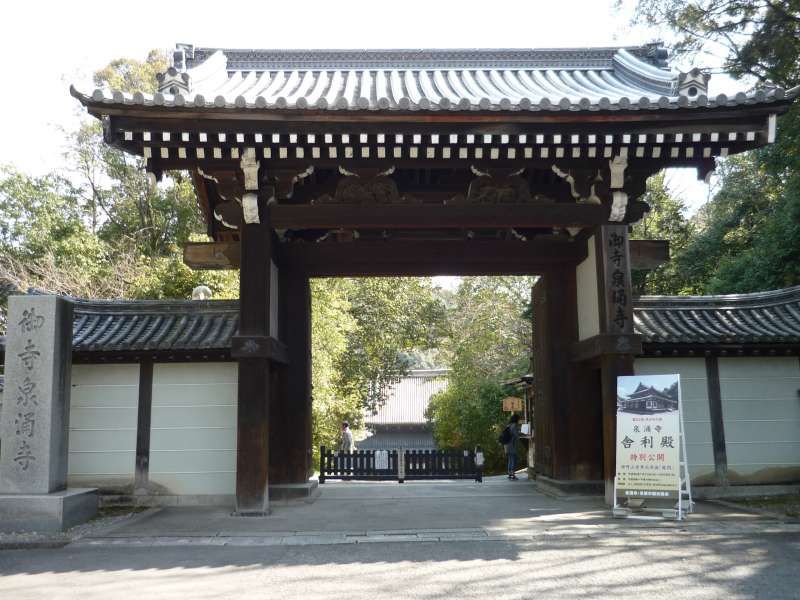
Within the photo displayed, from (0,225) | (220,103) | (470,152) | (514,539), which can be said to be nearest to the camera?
(514,539)

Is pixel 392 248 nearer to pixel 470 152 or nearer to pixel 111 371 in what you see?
pixel 470 152

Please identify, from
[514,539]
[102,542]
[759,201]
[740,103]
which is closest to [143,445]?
[102,542]

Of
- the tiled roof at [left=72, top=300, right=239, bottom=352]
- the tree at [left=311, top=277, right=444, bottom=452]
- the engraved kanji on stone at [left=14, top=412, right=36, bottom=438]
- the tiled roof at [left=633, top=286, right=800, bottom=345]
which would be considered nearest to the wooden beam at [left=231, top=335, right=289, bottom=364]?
the tiled roof at [left=72, top=300, right=239, bottom=352]

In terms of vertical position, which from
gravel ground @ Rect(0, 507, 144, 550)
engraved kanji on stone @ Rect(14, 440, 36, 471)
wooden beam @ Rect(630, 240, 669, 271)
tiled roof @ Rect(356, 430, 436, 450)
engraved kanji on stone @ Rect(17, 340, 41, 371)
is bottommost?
tiled roof @ Rect(356, 430, 436, 450)

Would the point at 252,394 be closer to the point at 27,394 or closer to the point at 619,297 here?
the point at 27,394

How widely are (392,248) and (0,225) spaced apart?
18844 millimetres

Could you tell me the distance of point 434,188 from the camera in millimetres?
9086

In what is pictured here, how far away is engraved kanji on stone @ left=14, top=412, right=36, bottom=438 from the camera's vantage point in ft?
24.0

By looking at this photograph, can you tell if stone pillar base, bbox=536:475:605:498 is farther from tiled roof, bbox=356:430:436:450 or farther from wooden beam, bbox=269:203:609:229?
tiled roof, bbox=356:430:436:450

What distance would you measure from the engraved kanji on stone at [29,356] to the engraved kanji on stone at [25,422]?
0.52 metres

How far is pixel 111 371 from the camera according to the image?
371 inches

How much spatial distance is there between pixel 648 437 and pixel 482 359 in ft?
56.2

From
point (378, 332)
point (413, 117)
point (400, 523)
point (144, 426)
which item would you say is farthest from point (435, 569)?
point (378, 332)

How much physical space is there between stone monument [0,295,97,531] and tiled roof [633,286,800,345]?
7.48m
